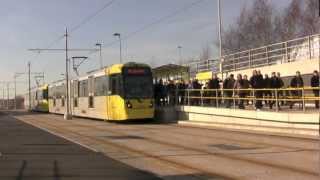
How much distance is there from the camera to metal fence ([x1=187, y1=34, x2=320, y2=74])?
36.8m

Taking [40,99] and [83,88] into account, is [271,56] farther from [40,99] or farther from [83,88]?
[40,99]

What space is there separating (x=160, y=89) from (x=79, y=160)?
23133 millimetres

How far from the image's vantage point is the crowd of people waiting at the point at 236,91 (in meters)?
27.6

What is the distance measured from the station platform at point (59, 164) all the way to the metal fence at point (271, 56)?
15.9 meters

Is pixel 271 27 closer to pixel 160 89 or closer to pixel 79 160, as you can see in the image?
pixel 160 89

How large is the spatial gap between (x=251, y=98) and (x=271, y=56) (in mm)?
13763

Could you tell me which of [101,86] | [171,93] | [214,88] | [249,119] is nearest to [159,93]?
[171,93]

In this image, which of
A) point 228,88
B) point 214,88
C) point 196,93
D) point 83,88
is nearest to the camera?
point 228,88

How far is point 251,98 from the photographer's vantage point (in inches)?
1166

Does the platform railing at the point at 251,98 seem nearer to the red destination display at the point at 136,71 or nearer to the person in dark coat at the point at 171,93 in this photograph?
the person in dark coat at the point at 171,93

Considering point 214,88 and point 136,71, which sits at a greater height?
point 136,71

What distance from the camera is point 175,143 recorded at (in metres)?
22.8

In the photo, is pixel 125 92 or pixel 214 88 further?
pixel 125 92

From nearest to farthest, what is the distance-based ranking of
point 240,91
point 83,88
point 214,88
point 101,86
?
point 240,91
point 214,88
point 101,86
point 83,88
